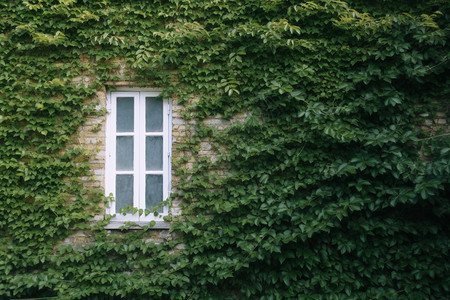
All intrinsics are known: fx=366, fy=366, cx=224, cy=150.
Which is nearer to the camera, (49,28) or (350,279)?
(350,279)

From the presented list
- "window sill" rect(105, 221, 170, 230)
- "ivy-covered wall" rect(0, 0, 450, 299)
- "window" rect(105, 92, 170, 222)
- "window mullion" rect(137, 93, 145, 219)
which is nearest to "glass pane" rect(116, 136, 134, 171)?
"window" rect(105, 92, 170, 222)

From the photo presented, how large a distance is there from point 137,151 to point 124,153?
7.3 inches

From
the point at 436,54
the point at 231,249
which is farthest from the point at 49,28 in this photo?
the point at 436,54

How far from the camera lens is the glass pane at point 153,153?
4.86m

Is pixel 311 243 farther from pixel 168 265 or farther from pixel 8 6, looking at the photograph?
pixel 8 6

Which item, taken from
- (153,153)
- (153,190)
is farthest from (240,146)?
(153,190)

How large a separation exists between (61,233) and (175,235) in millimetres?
1424

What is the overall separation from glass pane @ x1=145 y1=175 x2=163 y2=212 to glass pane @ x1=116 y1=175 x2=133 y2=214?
0.69ft

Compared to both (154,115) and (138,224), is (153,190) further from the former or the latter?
(154,115)

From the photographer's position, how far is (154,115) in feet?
16.1

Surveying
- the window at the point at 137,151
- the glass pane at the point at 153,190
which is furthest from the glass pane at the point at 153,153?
the glass pane at the point at 153,190

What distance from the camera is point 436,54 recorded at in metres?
4.57

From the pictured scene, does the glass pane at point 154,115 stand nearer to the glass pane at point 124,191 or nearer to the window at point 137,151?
the window at point 137,151

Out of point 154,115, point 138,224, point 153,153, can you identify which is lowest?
point 138,224
